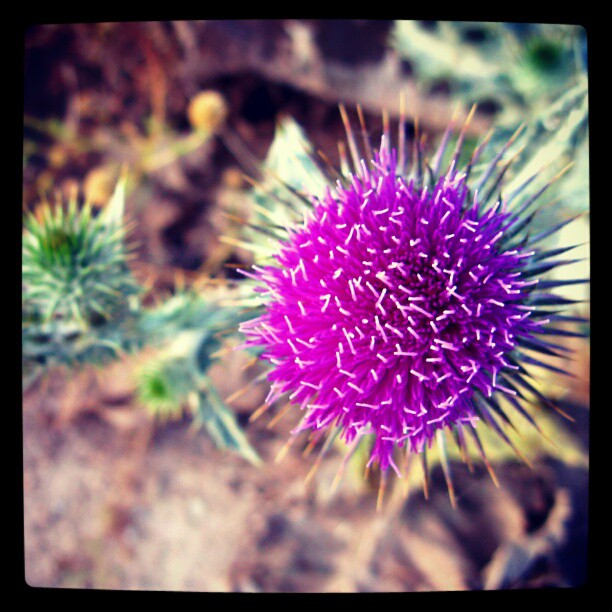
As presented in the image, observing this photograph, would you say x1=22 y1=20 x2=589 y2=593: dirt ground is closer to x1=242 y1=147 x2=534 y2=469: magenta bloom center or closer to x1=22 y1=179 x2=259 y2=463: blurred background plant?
x1=22 y1=179 x2=259 y2=463: blurred background plant

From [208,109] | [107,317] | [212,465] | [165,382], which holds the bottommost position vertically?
[212,465]

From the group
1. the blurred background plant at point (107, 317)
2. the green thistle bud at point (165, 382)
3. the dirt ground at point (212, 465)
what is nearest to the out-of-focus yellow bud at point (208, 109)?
the dirt ground at point (212, 465)

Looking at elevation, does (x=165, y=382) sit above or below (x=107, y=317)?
below

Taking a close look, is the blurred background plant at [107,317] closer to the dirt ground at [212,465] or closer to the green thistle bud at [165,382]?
the green thistle bud at [165,382]

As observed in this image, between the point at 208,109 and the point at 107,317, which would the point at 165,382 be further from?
the point at 208,109

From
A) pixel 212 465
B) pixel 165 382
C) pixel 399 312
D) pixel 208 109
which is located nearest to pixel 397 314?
pixel 399 312

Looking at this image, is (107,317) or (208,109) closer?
(107,317)

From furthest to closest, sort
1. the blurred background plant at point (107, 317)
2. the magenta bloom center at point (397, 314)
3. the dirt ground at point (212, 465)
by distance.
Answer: the dirt ground at point (212, 465) < the blurred background plant at point (107, 317) < the magenta bloom center at point (397, 314)
